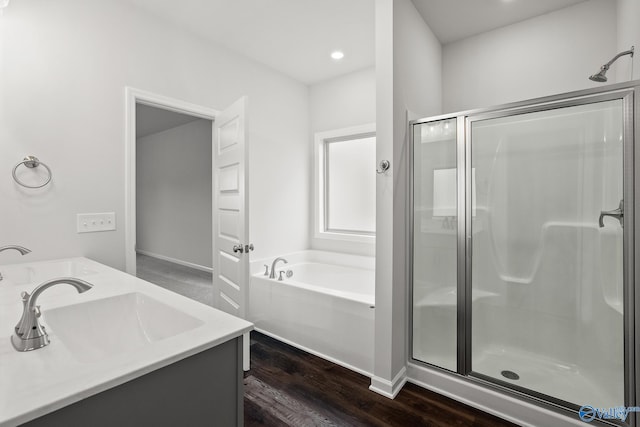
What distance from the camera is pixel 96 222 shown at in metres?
2.13

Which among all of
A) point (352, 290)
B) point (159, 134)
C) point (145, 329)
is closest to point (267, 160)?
point (352, 290)

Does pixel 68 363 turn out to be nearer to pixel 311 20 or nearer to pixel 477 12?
pixel 311 20

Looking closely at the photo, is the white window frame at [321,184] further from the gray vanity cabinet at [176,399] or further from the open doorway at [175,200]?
the gray vanity cabinet at [176,399]

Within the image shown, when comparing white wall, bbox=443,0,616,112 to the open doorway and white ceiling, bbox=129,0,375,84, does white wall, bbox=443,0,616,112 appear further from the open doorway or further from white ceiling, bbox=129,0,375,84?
the open doorway

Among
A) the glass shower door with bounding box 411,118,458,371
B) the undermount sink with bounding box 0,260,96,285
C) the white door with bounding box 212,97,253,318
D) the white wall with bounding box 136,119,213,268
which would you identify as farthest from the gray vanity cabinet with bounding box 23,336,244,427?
the white wall with bounding box 136,119,213,268

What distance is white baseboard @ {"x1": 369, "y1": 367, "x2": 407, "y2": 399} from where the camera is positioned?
196 cm

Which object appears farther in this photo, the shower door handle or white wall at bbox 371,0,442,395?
white wall at bbox 371,0,442,395

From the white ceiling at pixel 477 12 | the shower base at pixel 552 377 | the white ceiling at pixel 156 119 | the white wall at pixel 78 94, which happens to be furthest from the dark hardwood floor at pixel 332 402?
the white ceiling at pixel 156 119

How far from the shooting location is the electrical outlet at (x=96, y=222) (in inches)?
81.4

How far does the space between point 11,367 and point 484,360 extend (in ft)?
7.32

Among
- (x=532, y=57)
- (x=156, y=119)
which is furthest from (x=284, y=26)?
(x=156, y=119)

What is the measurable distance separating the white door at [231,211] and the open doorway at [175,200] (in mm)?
1916

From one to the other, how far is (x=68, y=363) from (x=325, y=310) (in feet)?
5.98

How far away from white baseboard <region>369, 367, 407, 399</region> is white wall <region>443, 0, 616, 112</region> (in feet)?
7.61
